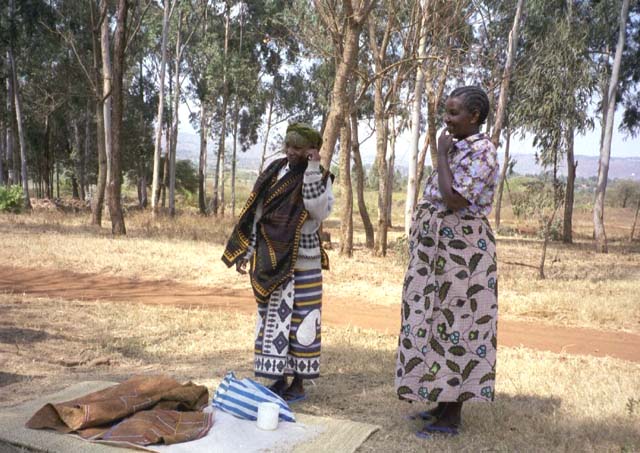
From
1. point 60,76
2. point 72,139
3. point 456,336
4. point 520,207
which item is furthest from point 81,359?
point 72,139

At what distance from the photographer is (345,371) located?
4188 mm

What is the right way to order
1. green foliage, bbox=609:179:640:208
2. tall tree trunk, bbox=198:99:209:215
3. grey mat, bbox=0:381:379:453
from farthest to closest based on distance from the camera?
1. green foliage, bbox=609:179:640:208
2. tall tree trunk, bbox=198:99:209:215
3. grey mat, bbox=0:381:379:453

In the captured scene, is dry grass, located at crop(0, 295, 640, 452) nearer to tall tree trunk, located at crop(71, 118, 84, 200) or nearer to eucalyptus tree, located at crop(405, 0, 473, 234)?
eucalyptus tree, located at crop(405, 0, 473, 234)

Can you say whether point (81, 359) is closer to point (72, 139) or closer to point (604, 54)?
point (604, 54)

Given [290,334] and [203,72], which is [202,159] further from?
[290,334]

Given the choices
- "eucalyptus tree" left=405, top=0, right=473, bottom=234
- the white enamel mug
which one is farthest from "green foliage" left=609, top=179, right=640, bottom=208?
the white enamel mug

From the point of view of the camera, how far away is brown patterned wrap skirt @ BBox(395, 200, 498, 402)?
2.80m

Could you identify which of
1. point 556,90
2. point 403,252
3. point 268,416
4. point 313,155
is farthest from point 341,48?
point 556,90

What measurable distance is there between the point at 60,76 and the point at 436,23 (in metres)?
19.3

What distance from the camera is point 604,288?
27.7 feet

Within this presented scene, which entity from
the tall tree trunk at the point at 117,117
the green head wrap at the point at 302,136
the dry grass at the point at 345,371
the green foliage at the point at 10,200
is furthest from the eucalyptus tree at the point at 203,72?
the green head wrap at the point at 302,136

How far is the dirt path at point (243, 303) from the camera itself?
554 centimetres

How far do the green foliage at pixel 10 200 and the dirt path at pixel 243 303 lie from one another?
9.95 metres

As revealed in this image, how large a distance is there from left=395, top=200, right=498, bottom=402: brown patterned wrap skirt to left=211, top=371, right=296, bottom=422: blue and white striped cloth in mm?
653
